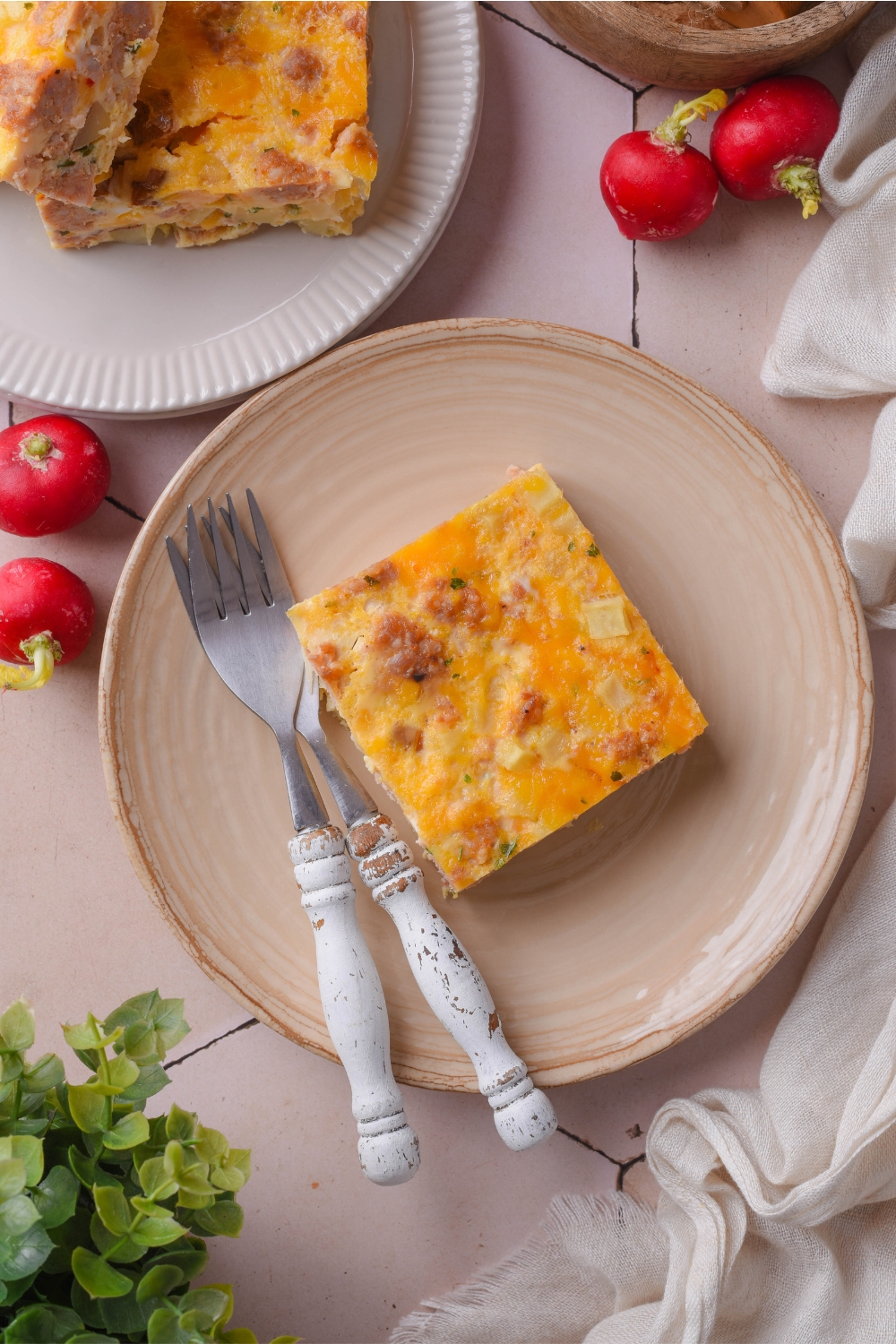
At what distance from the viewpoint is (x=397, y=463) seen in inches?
98.0

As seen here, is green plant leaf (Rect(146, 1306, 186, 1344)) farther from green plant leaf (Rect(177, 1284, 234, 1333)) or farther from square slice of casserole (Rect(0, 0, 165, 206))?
square slice of casserole (Rect(0, 0, 165, 206))

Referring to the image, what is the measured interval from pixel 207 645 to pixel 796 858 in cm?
146

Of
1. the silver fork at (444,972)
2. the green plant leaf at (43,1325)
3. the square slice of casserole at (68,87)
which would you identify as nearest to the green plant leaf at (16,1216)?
the green plant leaf at (43,1325)

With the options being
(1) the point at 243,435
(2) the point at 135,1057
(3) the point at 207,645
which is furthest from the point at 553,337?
(2) the point at 135,1057

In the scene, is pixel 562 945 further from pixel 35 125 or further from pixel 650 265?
pixel 35 125

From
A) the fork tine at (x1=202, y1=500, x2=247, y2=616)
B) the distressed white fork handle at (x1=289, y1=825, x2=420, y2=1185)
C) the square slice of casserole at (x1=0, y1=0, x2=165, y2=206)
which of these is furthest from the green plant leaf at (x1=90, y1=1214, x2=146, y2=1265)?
the square slice of casserole at (x1=0, y1=0, x2=165, y2=206)

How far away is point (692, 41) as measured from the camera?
7.49 ft

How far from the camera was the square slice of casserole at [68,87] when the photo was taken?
2.02 m

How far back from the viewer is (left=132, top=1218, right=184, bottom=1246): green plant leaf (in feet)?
5.43

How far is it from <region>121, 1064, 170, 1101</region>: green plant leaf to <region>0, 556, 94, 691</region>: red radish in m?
0.95

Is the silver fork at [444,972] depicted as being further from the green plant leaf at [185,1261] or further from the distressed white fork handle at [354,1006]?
the green plant leaf at [185,1261]

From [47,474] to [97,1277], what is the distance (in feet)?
5.42

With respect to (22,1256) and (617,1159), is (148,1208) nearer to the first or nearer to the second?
(22,1256)

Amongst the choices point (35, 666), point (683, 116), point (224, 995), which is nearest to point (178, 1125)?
point (224, 995)
